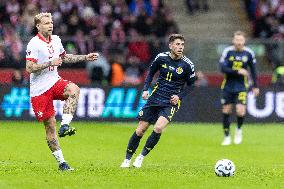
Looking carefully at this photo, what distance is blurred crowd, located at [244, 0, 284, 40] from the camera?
113 feet

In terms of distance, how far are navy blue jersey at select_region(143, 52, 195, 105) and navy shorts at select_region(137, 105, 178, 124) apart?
13 centimetres

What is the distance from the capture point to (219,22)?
37.0m

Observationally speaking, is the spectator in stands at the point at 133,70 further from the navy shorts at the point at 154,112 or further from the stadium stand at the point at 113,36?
the navy shorts at the point at 154,112

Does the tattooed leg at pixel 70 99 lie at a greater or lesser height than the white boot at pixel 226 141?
greater

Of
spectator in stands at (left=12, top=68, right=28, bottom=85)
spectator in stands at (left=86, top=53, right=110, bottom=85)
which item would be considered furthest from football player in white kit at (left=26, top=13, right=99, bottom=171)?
spectator in stands at (left=86, top=53, right=110, bottom=85)

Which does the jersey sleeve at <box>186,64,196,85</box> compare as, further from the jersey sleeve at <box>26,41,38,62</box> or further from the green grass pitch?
the jersey sleeve at <box>26,41,38,62</box>

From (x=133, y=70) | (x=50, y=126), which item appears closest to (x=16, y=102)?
(x=133, y=70)

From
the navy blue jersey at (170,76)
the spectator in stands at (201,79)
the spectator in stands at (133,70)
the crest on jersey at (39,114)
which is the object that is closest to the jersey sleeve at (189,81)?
the navy blue jersey at (170,76)

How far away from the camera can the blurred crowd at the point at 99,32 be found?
95.8 feet

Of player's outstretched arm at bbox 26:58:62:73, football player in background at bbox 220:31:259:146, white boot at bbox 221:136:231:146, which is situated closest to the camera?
player's outstretched arm at bbox 26:58:62:73

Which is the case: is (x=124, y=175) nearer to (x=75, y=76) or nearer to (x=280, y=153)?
(x=280, y=153)

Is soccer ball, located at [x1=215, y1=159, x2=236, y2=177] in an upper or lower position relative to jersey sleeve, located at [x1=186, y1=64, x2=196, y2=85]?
lower

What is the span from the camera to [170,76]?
53.1ft

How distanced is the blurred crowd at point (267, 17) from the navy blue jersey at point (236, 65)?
11.9 metres
